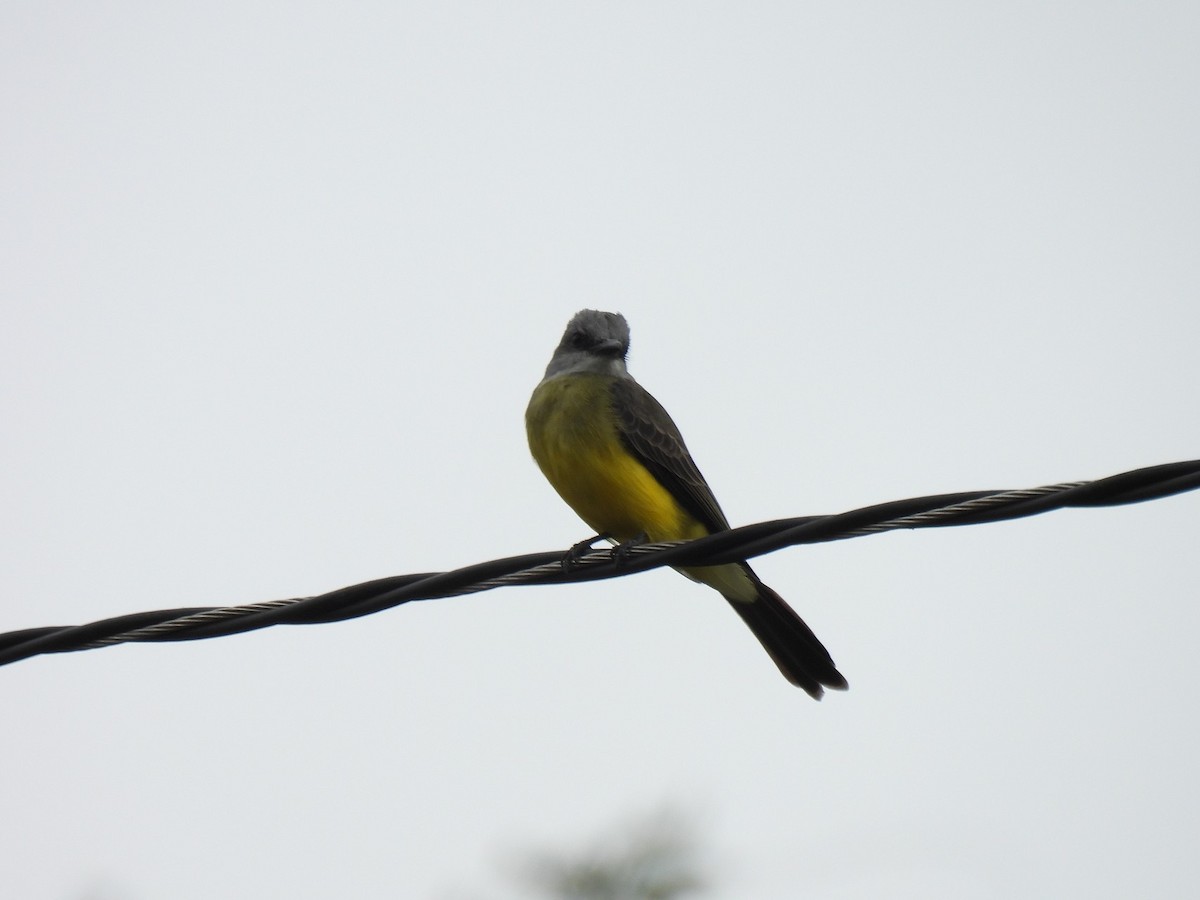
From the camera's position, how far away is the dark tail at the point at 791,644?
5.50 m

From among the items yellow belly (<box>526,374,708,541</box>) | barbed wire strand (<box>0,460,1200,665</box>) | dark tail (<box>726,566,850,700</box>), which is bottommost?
dark tail (<box>726,566,850,700</box>)

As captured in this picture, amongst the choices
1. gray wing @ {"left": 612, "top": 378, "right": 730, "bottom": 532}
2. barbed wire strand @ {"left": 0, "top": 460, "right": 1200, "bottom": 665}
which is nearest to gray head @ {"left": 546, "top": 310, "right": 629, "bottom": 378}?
gray wing @ {"left": 612, "top": 378, "right": 730, "bottom": 532}

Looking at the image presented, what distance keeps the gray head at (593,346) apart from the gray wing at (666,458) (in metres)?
0.58

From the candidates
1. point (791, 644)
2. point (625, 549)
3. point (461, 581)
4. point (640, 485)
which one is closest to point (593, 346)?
point (640, 485)

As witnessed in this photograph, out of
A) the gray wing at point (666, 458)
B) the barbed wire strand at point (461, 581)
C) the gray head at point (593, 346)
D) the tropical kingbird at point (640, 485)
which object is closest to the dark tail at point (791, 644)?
the tropical kingbird at point (640, 485)

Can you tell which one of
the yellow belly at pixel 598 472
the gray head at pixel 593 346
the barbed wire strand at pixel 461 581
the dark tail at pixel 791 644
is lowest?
the dark tail at pixel 791 644

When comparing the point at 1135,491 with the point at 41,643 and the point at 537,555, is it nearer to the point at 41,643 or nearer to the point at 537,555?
the point at 537,555

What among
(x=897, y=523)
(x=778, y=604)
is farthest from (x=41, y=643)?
(x=778, y=604)

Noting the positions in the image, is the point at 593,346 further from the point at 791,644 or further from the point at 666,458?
the point at 791,644

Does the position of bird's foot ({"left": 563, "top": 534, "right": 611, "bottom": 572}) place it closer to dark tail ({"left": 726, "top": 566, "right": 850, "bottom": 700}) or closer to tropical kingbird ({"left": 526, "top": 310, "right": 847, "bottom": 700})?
tropical kingbird ({"left": 526, "top": 310, "right": 847, "bottom": 700})

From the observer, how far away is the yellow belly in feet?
17.4

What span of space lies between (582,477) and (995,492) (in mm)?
2630

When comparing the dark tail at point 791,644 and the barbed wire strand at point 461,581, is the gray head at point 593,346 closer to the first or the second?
the dark tail at point 791,644

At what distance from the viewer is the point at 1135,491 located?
2.77 metres
